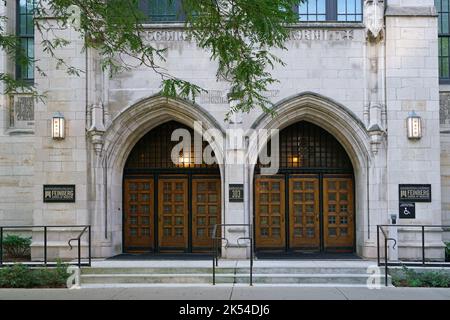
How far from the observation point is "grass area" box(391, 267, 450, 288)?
1119 centimetres

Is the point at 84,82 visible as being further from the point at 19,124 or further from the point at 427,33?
the point at 427,33

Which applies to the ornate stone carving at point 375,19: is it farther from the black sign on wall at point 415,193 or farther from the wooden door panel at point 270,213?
the wooden door panel at point 270,213

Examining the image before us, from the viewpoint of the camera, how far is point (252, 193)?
15.1 metres

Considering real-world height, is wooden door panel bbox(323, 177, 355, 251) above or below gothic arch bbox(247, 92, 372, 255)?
below

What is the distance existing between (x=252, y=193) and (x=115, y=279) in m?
4.64

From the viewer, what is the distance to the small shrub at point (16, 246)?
1489cm

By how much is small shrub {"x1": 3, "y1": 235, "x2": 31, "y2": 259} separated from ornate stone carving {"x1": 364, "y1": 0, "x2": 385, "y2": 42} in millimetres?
10214

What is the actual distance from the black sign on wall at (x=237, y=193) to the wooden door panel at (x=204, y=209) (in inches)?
60.4

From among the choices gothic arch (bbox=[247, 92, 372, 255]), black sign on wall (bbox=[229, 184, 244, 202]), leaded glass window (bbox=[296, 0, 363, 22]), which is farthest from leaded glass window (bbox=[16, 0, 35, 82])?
leaded glass window (bbox=[296, 0, 363, 22])

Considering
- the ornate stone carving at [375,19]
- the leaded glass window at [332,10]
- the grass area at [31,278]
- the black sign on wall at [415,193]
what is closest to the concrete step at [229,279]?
the grass area at [31,278]

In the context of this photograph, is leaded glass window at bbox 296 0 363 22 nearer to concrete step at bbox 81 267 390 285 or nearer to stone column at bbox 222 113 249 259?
stone column at bbox 222 113 249 259

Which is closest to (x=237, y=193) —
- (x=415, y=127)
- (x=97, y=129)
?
(x=97, y=129)

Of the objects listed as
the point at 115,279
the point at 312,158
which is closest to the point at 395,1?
the point at 312,158

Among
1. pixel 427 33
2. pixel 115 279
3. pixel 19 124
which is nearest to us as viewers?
pixel 115 279
